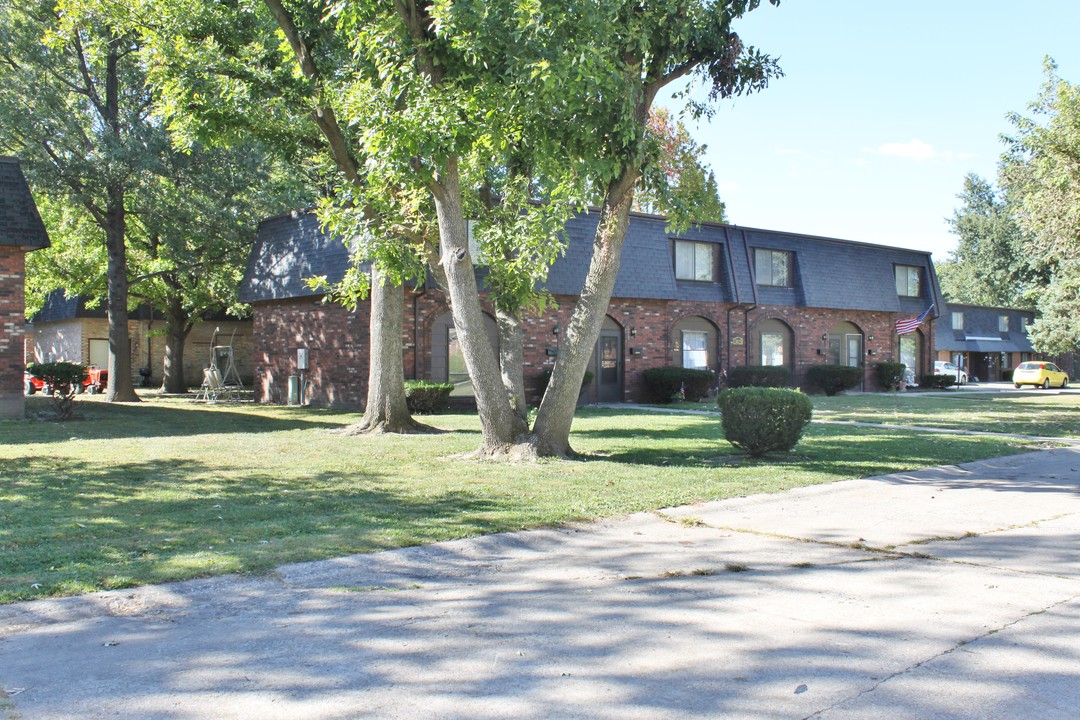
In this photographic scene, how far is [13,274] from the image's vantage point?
1805 centimetres

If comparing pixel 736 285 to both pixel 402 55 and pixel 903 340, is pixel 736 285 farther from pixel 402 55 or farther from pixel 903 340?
pixel 402 55

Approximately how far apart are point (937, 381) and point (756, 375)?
493 inches

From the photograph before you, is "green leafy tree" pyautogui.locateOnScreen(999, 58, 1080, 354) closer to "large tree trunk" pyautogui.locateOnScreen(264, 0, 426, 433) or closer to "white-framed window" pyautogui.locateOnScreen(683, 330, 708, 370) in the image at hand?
"white-framed window" pyautogui.locateOnScreen(683, 330, 708, 370)

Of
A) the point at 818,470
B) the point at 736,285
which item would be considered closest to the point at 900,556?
the point at 818,470

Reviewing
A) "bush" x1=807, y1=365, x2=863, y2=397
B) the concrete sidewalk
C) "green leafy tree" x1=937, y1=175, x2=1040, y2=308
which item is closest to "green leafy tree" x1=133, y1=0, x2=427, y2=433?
the concrete sidewalk

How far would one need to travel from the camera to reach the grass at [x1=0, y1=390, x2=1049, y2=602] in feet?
21.7

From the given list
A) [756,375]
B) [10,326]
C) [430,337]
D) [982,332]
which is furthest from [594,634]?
[982,332]

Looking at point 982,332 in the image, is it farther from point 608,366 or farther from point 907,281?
point 608,366

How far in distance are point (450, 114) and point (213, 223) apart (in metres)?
18.2

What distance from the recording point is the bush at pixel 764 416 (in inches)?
464

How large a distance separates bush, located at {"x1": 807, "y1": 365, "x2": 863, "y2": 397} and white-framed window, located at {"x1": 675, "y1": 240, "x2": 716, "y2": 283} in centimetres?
543

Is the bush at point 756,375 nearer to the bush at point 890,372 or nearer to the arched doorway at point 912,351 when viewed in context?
the bush at point 890,372

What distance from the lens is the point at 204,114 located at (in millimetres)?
14328

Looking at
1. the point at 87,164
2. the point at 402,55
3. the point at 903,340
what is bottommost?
the point at 903,340
